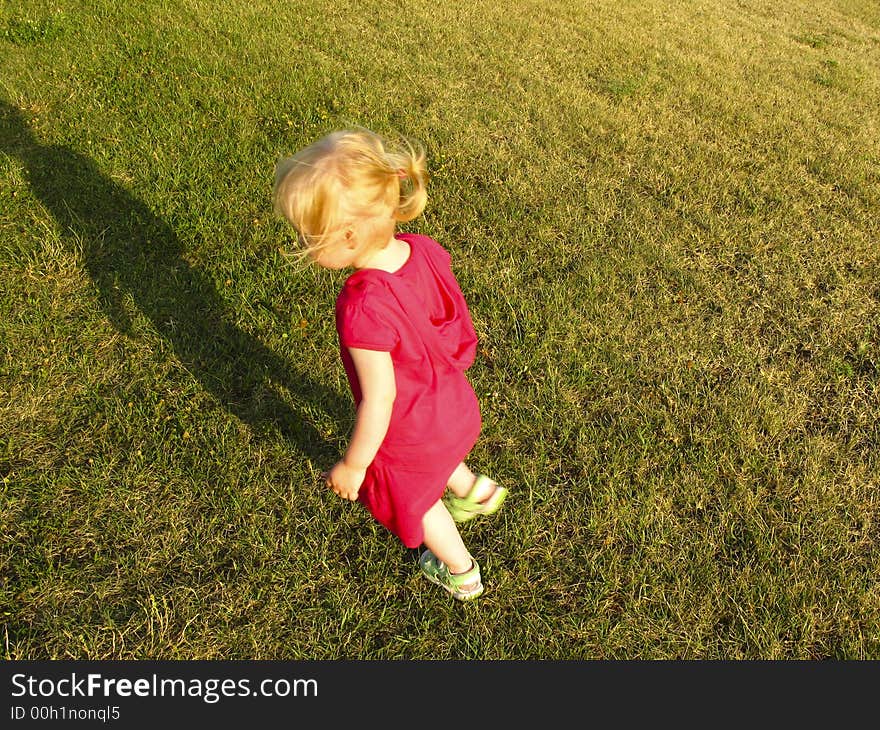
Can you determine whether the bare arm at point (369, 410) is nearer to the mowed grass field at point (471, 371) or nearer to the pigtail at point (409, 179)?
the pigtail at point (409, 179)

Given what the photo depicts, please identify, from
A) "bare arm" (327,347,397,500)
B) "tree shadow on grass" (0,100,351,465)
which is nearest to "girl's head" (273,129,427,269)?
"bare arm" (327,347,397,500)

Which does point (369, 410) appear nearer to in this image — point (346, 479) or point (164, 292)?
point (346, 479)

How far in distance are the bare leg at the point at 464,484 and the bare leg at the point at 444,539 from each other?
210 millimetres

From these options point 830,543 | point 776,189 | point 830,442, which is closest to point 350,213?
point 830,543

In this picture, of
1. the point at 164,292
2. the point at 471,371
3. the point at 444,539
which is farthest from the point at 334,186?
the point at 164,292

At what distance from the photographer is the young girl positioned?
2.08m

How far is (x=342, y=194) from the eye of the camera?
2.05m

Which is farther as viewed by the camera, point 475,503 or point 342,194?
point 475,503

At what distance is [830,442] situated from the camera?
356 centimetres

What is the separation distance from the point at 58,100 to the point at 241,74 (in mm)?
1637

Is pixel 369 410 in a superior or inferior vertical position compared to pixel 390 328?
inferior

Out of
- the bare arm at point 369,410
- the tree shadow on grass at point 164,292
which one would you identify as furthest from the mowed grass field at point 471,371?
the bare arm at point 369,410

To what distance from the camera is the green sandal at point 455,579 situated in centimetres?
285

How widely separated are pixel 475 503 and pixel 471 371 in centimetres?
107
